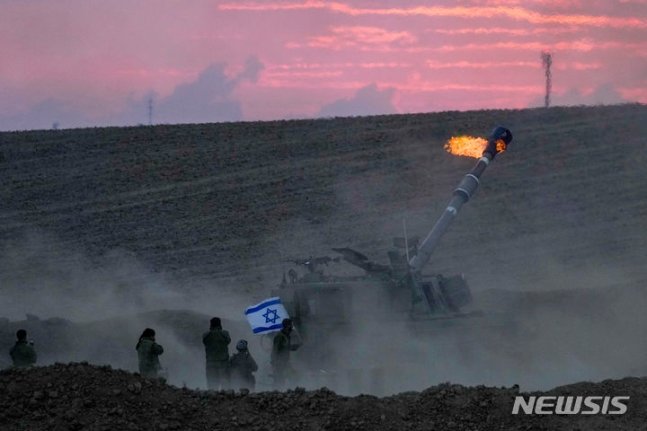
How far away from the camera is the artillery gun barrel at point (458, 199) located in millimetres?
21578

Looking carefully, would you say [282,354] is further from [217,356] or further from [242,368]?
[217,356]

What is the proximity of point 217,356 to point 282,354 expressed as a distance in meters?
1.00

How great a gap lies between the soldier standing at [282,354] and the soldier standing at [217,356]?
729 millimetres

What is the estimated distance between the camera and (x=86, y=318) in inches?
1149

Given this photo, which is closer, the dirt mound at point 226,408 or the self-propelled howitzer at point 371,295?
the dirt mound at point 226,408

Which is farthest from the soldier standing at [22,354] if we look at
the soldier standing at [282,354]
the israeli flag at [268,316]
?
the soldier standing at [282,354]

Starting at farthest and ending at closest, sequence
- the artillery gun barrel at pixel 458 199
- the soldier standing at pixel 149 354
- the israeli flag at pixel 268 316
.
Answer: the artillery gun barrel at pixel 458 199 → the israeli flag at pixel 268 316 → the soldier standing at pixel 149 354

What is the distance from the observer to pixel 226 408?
45.8 ft

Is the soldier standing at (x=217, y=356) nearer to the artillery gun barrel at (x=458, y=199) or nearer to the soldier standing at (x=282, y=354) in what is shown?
the soldier standing at (x=282, y=354)

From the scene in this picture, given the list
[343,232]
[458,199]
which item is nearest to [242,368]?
[458,199]

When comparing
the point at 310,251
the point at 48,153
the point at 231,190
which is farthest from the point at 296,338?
the point at 48,153

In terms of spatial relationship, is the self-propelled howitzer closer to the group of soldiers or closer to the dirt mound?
the group of soldiers

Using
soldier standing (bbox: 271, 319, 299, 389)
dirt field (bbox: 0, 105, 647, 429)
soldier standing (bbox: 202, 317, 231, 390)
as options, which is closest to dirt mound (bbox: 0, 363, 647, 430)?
dirt field (bbox: 0, 105, 647, 429)

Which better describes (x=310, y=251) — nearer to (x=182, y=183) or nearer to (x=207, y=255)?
(x=207, y=255)
